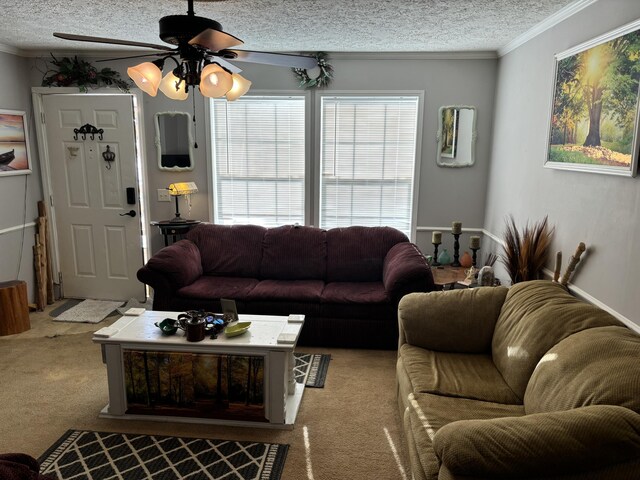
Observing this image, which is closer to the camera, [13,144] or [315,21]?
[315,21]

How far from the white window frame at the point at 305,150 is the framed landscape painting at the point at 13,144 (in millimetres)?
1714

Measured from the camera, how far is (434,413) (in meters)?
2.04

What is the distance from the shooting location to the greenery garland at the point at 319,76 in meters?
4.50

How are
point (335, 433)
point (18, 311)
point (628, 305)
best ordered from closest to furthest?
point (628, 305) → point (335, 433) → point (18, 311)

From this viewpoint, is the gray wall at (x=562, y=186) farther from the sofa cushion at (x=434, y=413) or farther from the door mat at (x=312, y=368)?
the door mat at (x=312, y=368)

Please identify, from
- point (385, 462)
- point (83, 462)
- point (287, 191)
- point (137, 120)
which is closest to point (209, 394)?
point (83, 462)

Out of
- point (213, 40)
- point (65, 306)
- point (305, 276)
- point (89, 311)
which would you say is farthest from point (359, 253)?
point (65, 306)

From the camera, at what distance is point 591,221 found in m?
2.63

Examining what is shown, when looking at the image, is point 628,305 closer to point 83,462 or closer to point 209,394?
point 209,394

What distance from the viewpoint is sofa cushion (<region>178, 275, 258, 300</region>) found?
377 centimetres

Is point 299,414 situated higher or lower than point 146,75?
lower

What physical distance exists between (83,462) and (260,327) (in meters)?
1.12

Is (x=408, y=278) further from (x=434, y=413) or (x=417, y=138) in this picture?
(x=417, y=138)

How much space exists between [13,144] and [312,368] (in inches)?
137
